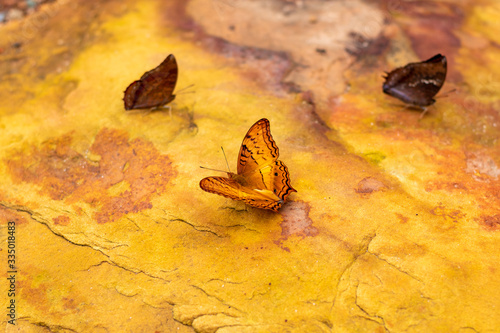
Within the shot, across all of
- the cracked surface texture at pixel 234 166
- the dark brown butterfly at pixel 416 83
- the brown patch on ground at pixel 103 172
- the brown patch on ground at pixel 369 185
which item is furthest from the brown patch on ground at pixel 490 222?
the brown patch on ground at pixel 103 172

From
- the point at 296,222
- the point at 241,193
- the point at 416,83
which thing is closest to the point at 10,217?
the point at 241,193

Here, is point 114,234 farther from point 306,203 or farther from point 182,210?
point 306,203

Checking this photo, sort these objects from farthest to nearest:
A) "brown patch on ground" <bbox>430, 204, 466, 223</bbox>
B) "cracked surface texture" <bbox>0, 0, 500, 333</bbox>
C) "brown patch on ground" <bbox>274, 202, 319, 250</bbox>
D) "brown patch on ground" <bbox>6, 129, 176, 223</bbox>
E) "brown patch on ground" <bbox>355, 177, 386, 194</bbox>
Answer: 1. "brown patch on ground" <bbox>6, 129, 176, 223</bbox>
2. "brown patch on ground" <bbox>355, 177, 386, 194</bbox>
3. "brown patch on ground" <bbox>430, 204, 466, 223</bbox>
4. "brown patch on ground" <bbox>274, 202, 319, 250</bbox>
5. "cracked surface texture" <bbox>0, 0, 500, 333</bbox>

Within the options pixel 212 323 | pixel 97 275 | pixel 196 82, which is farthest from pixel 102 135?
pixel 212 323

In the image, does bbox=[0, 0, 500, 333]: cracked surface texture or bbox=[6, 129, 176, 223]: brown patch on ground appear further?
bbox=[6, 129, 176, 223]: brown patch on ground

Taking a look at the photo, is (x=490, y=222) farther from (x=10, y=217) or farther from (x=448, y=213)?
(x=10, y=217)

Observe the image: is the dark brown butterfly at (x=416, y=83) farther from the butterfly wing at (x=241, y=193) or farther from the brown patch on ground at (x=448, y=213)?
the butterfly wing at (x=241, y=193)

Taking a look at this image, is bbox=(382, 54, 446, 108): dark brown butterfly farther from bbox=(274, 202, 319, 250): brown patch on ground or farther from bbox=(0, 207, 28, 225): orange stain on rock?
bbox=(0, 207, 28, 225): orange stain on rock

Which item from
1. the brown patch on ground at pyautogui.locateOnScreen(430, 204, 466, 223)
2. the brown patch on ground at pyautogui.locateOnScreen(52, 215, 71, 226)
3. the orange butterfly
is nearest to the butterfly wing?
the orange butterfly
